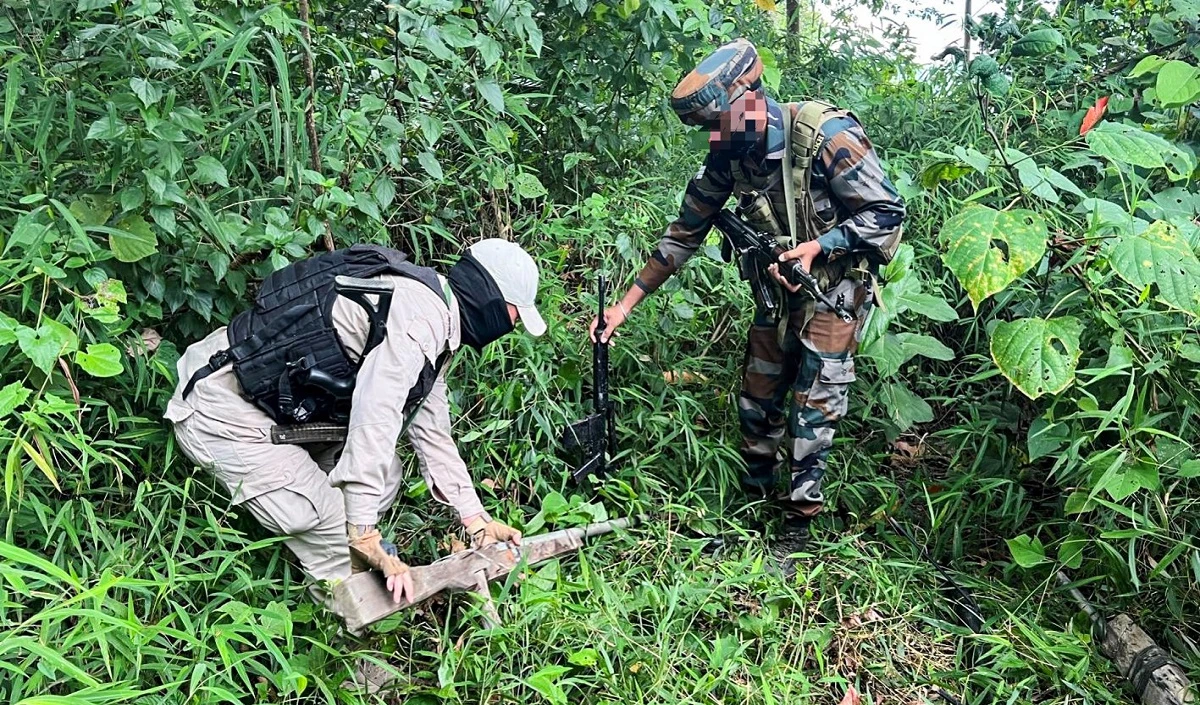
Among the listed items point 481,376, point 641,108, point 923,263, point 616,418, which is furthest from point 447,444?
point 923,263

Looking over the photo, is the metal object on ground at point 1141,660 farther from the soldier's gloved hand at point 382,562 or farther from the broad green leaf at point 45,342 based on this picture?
the broad green leaf at point 45,342

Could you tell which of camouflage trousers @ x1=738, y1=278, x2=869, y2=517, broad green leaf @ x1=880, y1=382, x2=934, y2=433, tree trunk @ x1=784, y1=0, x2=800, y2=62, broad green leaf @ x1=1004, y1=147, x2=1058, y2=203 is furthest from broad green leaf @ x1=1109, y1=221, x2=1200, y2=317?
tree trunk @ x1=784, y1=0, x2=800, y2=62

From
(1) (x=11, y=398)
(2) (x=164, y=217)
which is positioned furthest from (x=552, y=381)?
(1) (x=11, y=398)

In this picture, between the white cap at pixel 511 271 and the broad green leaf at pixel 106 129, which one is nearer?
the broad green leaf at pixel 106 129

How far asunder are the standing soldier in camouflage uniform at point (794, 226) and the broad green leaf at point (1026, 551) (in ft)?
2.47

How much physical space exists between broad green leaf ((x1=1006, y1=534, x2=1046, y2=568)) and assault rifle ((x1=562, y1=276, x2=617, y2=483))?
163 centimetres

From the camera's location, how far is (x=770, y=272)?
116 inches

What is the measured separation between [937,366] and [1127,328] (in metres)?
0.99

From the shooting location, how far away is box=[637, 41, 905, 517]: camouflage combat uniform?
110 inches

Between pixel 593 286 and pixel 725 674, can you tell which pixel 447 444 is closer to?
pixel 725 674

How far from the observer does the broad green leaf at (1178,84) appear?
301 centimetres

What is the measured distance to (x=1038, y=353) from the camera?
2.81 metres

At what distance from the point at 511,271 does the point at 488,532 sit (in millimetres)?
860

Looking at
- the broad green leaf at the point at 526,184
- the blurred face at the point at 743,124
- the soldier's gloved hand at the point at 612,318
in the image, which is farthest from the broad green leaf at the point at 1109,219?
the broad green leaf at the point at 526,184
